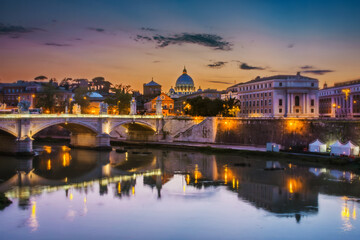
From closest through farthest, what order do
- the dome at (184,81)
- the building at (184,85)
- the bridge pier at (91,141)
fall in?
the bridge pier at (91,141)
the building at (184,85)
the dome at (184,81)

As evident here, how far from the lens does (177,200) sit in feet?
79.7

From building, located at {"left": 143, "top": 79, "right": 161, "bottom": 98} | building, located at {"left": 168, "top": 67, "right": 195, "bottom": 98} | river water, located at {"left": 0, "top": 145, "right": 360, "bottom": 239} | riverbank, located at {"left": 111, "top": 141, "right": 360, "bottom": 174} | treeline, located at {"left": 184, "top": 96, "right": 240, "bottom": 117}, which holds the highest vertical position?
building, located at {"left": 168, "top": 67, "right": 195, "bottom": 98}

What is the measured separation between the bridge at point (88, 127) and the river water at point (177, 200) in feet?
10.1

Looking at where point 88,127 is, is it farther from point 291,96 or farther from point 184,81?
point 184,81

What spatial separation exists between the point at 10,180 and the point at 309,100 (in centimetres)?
5184

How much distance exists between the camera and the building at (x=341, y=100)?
234ft

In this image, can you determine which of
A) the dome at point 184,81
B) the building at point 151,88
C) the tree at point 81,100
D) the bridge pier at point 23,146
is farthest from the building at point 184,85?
the bridge pier at point 23,146

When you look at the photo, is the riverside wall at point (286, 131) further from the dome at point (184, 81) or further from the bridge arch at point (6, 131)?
the dome at point (184, 81)

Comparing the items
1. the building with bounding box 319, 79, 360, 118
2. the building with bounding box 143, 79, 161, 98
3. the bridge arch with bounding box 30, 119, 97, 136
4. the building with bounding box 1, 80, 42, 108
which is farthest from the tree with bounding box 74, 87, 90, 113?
the building with bounding box 143, 79, 161, 98

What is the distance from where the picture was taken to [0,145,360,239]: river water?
18547mm

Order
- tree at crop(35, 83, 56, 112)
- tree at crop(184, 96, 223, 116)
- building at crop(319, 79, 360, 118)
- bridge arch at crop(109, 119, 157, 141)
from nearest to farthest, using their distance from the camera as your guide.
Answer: bridge arch at crop(109, 119, 157, 141) < tree at crop(184, 96, 223, 116) < building at crop(319, 79, 360, 118) < tree at crop(35, 83, 56, 112)

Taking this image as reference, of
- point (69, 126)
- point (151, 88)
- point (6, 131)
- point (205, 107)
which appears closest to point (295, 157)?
point (205, 107)

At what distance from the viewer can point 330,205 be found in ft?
73.9

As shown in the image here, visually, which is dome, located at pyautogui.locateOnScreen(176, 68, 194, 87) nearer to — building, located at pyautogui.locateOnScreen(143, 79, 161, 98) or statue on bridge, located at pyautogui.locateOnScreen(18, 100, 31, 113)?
building, located at pyautogui.locateOnScreen(143, 79, 161, 98)
